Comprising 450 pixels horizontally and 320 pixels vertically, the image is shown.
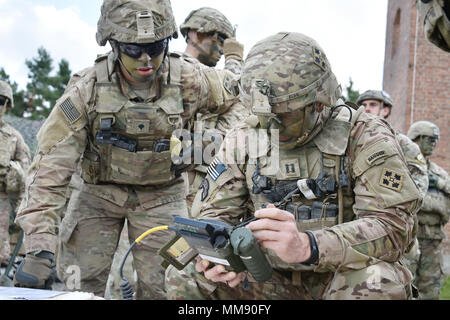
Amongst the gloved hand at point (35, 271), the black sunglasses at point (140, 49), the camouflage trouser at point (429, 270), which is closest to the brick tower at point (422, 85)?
the camouflage trouser at point (429, 270)

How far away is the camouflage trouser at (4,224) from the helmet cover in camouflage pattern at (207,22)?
13.1 feet

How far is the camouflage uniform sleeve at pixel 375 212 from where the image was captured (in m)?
2.67

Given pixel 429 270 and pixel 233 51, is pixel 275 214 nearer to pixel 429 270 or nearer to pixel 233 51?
pixel 233 51

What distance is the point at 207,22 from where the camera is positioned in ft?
19.9

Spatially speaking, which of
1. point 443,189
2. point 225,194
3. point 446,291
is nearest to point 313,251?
point 225,194

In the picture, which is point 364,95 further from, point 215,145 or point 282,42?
point 282,42

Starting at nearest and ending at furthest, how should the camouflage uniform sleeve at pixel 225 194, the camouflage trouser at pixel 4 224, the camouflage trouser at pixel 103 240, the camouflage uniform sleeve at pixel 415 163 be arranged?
the camouflage uniform sleeve at pixel 225 194 < the camouflage trouser at pixel 103 240 < the camouflage uniform sleeve at pixel 415 163 < the camouflage trouser at pixel 4 224

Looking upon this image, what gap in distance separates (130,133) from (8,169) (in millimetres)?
4816

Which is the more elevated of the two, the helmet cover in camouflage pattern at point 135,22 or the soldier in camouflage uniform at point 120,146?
the helmet cover in camouflage pattern at point 135,22

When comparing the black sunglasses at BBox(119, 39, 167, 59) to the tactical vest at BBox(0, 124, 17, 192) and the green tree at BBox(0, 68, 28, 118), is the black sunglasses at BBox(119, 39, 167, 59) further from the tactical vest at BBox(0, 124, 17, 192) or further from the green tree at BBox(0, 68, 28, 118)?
the green tree at BBox(0, 68, 28, 118)

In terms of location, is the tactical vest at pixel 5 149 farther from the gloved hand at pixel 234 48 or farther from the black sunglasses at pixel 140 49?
the black sunglasses at pixel 140 49

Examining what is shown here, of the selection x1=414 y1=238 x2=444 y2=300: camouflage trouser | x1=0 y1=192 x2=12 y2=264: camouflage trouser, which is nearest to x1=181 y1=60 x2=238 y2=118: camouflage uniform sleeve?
x1=414 y1=238 x2=444 y2=300: camouflage trouser

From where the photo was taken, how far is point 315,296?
10.0ft

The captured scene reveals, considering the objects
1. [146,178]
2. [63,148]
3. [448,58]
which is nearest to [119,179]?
[146,178]
